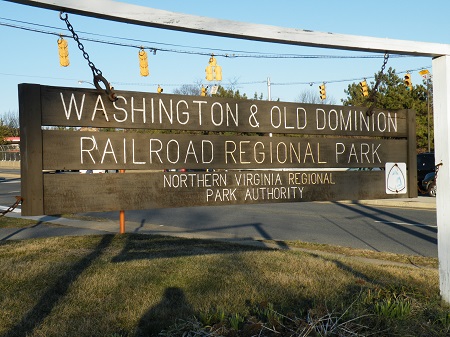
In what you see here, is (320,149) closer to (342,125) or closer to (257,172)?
(342,125)

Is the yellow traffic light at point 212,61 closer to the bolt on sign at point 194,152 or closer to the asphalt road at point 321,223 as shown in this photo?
the asphalt road at point 321,223

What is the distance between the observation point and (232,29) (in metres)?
4.17

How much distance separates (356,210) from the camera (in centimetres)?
1909

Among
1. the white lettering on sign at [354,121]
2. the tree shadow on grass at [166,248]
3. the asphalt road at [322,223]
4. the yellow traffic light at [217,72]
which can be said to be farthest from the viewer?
the yellow traffic light at [217,72]

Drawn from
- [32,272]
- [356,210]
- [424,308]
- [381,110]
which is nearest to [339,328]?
[424,308]

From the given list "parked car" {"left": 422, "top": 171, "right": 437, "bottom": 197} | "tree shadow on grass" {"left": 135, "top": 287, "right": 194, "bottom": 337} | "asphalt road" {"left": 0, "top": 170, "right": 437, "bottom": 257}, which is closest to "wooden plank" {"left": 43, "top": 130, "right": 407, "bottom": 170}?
"parked car" {"left": 422, "top": 171, "right": 437, "bottom": 197}

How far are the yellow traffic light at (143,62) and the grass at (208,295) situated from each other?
13.8 meters

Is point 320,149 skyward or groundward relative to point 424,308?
skyward

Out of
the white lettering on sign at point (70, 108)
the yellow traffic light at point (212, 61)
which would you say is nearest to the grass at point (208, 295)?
the white lettering on sign at point (70, 108)

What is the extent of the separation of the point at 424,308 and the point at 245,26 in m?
2.49

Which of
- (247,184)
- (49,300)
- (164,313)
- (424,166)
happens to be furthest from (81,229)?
(424,166)

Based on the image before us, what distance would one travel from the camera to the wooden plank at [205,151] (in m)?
3.79

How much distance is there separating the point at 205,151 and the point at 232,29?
91cm

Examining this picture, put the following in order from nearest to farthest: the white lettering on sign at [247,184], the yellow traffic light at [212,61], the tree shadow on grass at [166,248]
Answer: the white lettering on sign at [247,184] → the tree shadow on grass at [166,248] → the yellow traffic light at [212,61]
